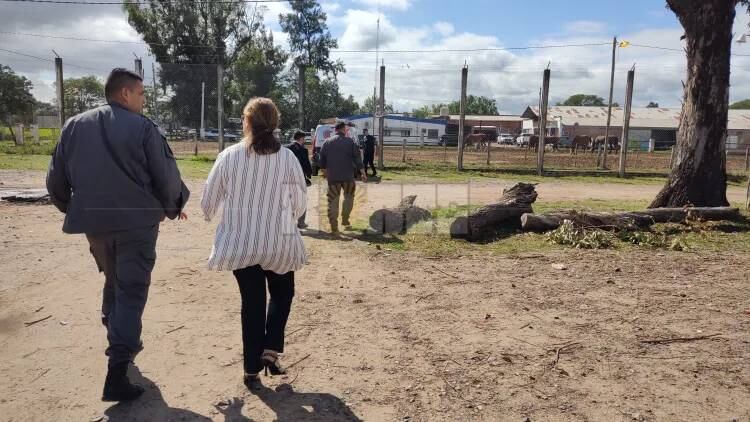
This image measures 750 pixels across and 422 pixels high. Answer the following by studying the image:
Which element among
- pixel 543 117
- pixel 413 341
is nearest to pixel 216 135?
pixel 543 117

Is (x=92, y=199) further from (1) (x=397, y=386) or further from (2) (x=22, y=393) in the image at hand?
(1) (x=397, y=386)

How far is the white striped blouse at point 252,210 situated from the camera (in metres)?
3.09

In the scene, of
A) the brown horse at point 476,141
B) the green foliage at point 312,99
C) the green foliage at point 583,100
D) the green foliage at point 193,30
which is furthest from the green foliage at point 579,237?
the green foliage at point 583,100

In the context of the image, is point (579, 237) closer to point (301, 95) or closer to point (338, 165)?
point (338, 165)

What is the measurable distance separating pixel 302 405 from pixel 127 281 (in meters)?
1.20

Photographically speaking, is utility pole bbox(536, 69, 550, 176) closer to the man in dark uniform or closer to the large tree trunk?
the large tree trunk

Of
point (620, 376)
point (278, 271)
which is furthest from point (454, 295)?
point (278, 271)

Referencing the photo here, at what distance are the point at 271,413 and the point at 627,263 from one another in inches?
189

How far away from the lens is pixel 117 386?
305cm

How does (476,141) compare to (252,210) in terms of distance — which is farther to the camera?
(476,141)

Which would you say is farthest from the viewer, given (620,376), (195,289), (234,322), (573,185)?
(573,185)

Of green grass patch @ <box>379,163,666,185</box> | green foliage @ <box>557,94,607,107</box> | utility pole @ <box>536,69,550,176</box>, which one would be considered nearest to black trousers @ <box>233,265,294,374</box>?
green grass patch @ <box>379,163,666,185</box>

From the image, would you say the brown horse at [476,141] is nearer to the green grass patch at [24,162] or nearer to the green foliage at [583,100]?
the green grass patch at [24,162]

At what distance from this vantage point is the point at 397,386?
3334 millimetres
